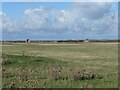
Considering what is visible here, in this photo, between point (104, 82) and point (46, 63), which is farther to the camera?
point (46, 63)

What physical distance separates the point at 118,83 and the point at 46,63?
10993 millimetres

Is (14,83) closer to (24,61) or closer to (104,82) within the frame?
(104,82)

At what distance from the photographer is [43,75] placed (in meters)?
20.4

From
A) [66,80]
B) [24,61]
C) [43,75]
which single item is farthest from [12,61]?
[66,80]

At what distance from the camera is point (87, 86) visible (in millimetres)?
16578

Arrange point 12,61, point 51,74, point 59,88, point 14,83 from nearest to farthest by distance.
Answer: point 59,88
point 14,83
point 51,74
point 12,61

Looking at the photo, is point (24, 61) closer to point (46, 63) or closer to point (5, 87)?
point (46, 63)

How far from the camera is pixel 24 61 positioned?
2808 centimetres

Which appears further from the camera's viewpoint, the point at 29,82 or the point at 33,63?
the point at 33,63

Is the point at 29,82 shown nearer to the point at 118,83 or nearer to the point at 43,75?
the point at 43,75

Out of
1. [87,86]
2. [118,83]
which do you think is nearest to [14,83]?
[87,86]

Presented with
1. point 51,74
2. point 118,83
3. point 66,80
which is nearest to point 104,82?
point 118,83

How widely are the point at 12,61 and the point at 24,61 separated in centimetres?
114

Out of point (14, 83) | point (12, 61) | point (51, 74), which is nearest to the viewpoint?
point (14, 83)
